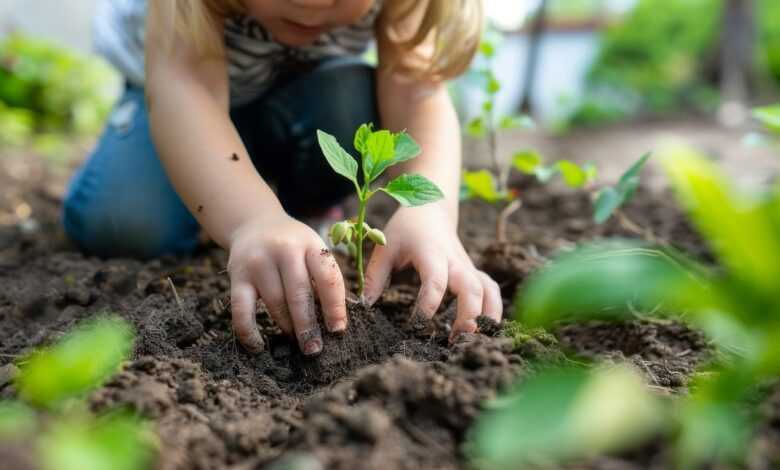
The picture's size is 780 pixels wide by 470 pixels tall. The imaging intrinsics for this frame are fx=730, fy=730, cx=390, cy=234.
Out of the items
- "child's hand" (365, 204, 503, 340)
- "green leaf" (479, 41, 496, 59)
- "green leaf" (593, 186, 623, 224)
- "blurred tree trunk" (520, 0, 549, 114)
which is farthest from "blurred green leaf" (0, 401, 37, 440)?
"blurred tree trunk" (520, 0, 549, 114)

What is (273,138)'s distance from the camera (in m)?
1.90

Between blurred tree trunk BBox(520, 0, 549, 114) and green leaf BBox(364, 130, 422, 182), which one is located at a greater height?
green leaf BBox(364, 130, 422, 182)

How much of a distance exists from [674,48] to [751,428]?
6333 mm

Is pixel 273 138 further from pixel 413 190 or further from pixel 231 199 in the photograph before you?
pixel 413 190

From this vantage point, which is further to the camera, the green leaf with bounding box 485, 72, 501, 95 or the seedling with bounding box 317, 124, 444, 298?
the green leaf with bounding box 485, 72, 501, 95

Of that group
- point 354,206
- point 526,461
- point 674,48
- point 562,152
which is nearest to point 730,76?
point 674,48

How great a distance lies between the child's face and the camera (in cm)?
124

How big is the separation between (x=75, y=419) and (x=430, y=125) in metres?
0.99

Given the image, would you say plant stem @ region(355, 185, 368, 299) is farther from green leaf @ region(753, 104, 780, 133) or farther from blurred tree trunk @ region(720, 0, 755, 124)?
blurred tree trunk @ region(720, 0, 755, 124)

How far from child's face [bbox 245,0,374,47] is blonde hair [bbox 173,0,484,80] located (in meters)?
0.09

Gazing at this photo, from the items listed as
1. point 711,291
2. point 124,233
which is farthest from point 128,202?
point 711,291

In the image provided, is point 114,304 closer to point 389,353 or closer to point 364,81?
point 389,353

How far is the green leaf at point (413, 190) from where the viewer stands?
98 cm

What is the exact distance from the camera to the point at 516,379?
0.77 metres
